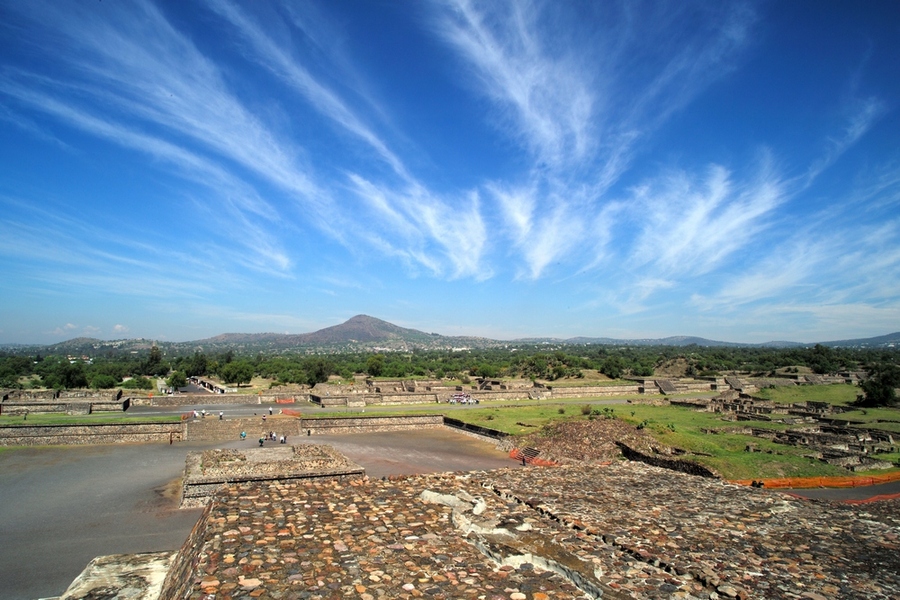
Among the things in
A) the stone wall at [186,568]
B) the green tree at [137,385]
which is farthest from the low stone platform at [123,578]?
the green tree at [137,385]

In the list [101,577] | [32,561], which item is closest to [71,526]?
[32,561]

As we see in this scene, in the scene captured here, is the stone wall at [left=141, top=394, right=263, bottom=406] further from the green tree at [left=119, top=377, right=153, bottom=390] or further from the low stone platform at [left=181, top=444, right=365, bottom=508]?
the low stone platform at [left=181, top=444, right=365, bottom=508]

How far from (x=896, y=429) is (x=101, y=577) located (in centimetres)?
3875

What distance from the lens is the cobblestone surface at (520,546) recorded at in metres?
5.34

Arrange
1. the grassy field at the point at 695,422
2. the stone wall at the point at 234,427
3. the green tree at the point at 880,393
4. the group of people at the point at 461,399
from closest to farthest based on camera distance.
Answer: the grassy field at the point at 695,422, the stone wall at the point at 234,427, the green tree at the point at 880,393, the group of people at the point at 461,399

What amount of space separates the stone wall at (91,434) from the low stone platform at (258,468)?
767cm

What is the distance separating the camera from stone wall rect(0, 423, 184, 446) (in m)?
23.5

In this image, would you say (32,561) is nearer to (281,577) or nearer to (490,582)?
(281,577)

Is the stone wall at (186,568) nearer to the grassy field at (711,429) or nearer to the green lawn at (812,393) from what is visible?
the grassy field at (711,429)

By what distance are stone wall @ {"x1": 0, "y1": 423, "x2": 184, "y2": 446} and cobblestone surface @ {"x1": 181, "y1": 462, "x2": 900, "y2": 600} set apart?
2152 centimetres

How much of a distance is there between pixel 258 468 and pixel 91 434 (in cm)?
1358

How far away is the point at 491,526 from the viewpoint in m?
7.24

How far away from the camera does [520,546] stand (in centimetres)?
650

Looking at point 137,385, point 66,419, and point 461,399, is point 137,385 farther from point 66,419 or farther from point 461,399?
point 461,399
